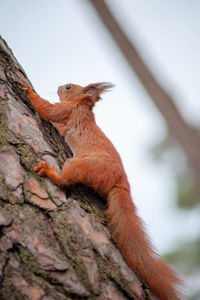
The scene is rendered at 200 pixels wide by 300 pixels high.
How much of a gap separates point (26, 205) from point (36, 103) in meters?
1.69

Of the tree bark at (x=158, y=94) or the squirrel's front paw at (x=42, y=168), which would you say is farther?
the squirrel's front paw at (x=42, y=168)

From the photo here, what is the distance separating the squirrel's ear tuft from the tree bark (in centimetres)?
244

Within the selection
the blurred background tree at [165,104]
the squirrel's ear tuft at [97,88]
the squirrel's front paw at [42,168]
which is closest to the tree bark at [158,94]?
the blurred background tree at [165,104]

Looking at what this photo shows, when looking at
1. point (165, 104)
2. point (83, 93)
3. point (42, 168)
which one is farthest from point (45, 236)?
point (83, 93)

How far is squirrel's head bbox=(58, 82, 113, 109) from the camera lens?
4617 millimetres

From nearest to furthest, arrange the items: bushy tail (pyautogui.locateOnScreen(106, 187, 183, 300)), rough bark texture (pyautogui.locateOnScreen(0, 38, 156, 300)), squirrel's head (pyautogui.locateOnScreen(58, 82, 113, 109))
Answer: rough bark texture (pyautogui.locateOnScreen(0, 38, 156, 300)), bushy tail (pyautogui.locateOnScreen(106, 187, 183, 300)), squirrel's head (pyautogui.locateOnScreen(58, 82, 113, 109))

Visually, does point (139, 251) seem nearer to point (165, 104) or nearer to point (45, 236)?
point (45, 236)

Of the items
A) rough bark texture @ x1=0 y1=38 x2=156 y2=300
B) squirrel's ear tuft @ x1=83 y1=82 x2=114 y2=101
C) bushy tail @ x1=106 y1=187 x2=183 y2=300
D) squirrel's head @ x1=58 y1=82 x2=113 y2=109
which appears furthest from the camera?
squirrel's ear tuft @ x1=83 y1=82 x2=114 y2=101

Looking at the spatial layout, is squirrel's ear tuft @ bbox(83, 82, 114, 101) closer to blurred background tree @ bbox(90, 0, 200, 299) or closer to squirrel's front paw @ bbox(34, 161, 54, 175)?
blurred background tree @ bbox(90, 0, 200, 299)

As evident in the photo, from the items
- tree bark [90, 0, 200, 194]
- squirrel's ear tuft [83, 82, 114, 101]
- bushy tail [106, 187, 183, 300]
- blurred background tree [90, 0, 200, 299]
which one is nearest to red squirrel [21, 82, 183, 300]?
bushy tail [106, 187, 183, 300]

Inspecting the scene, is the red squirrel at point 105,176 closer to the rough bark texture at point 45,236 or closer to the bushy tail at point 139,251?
the bushy tail at point 139,251

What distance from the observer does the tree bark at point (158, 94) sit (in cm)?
167

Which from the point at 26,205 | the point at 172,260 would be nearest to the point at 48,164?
the point at 26,205

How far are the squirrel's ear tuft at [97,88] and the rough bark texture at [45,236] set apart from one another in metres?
2.48
